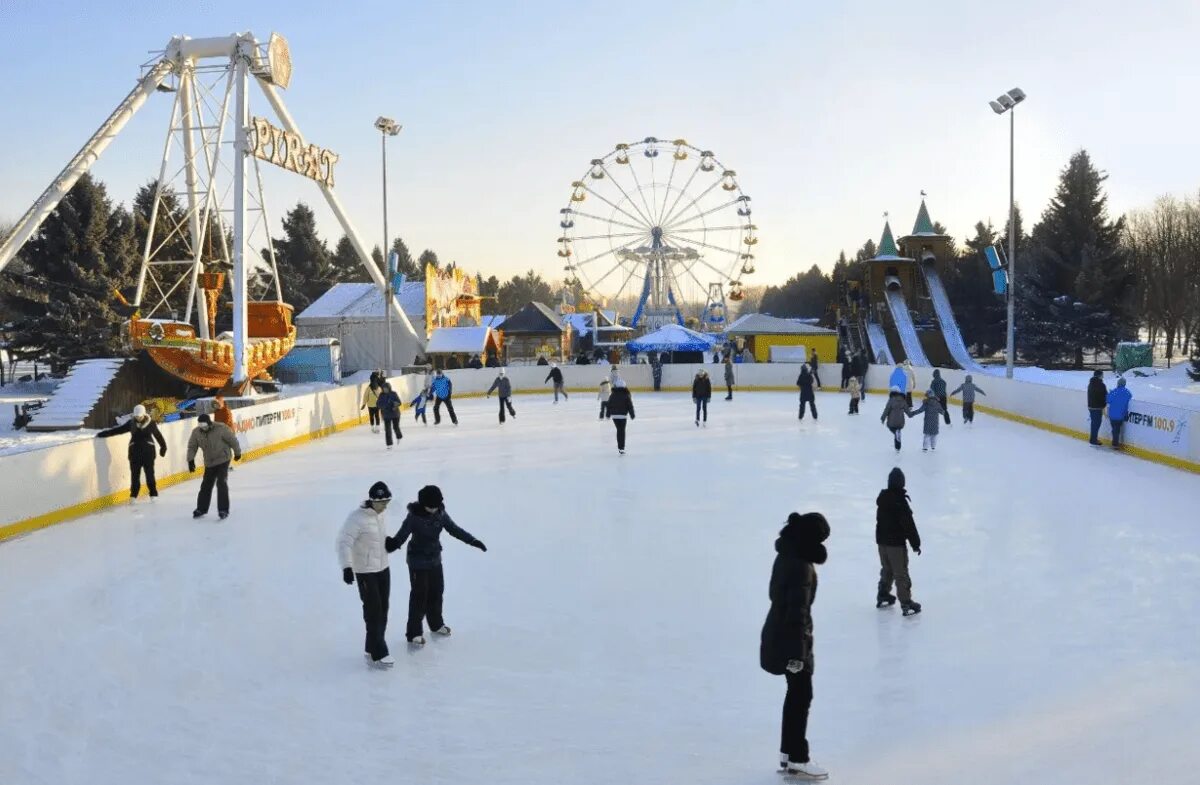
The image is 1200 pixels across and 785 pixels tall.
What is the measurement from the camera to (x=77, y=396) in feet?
74.9

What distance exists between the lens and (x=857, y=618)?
6.22 metres

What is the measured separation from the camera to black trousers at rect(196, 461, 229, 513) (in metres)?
9.73

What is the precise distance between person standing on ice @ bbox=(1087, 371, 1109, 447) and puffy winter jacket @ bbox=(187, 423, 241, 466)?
1258cm

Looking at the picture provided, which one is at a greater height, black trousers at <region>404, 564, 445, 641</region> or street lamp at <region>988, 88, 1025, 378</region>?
street lamp at <region>988, 88, 1025, 378</region>

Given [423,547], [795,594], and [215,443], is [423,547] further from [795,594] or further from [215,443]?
[215,443]

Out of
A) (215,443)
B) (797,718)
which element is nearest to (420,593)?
(797,718)

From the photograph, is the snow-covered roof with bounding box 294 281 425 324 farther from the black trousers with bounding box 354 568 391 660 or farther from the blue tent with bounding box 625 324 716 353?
the black trousers with bounding box 354 568 391 660

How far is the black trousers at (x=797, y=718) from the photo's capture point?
398 centimetres

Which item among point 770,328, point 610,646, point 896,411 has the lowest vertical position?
point 610,646

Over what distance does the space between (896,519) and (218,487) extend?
22.9 feet

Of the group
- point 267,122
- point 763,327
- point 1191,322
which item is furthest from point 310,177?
point 1191,322

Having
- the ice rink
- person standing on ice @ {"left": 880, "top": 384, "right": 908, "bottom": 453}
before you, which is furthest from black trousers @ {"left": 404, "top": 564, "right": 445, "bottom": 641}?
person standing on ice @ {"left": 880, "top": 384, "right": 908, "bottom": 453}

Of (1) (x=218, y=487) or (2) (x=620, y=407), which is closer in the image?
(1) (x=218, y=487)

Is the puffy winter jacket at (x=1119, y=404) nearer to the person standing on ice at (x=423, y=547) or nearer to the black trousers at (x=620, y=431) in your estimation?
the black trousers at (x=620, y=431)
